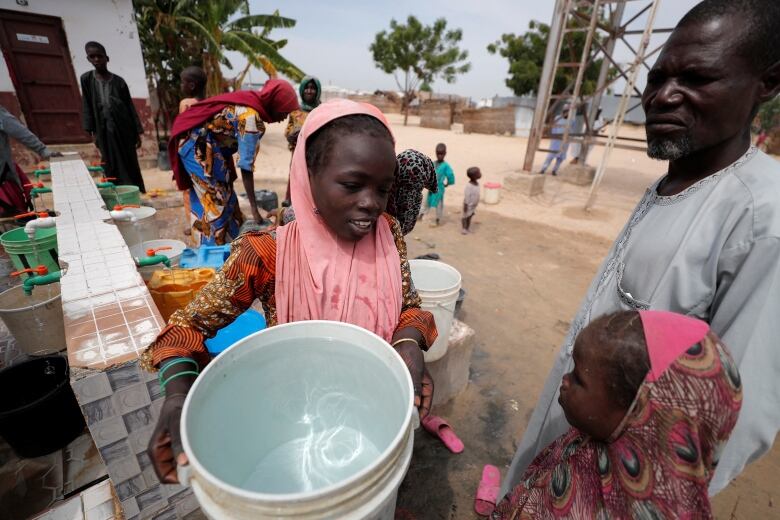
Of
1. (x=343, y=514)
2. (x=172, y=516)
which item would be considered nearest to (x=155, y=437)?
(x=343, y=514)

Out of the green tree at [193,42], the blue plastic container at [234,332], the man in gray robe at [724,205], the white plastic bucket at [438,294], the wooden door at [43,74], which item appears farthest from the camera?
the green tree at [193,42]

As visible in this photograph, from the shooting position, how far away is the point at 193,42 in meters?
10.9

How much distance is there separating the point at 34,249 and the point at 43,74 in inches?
341

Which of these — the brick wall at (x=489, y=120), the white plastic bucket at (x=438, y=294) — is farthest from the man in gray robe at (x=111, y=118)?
the brick wall at (x=489, y=120)

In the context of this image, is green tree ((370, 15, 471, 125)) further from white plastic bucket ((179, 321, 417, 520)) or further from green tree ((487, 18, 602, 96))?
white plastic bucket ((179, 321, 417, 520))

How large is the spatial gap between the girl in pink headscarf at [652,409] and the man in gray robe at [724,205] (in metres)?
0.37

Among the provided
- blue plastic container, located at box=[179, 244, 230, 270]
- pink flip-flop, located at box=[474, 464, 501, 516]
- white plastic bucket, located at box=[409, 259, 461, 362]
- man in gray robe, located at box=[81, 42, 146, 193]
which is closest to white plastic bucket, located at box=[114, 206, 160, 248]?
blue plastic container, located at box=[179, 244, 230, 270]

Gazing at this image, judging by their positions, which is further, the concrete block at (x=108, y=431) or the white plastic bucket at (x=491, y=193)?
the white plastic bucket at (x=491, y=193)

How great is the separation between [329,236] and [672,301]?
4.01 ft

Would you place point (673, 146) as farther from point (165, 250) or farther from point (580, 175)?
point (580, 175)

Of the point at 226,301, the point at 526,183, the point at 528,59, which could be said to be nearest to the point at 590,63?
the point at 526,183

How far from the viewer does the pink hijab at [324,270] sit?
3.95 feet

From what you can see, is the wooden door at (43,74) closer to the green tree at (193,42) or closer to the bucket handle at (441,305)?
the green tree at (193,42)

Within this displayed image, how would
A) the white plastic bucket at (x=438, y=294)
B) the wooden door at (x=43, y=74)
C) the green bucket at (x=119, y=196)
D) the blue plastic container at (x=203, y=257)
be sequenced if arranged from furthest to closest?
the wooden door at (x=43, y=74)
the green bucket at (x=119, y=196)
the blue plastic container at (x=203, y=257)
the white plastic bucket at (x=438, y=294)
